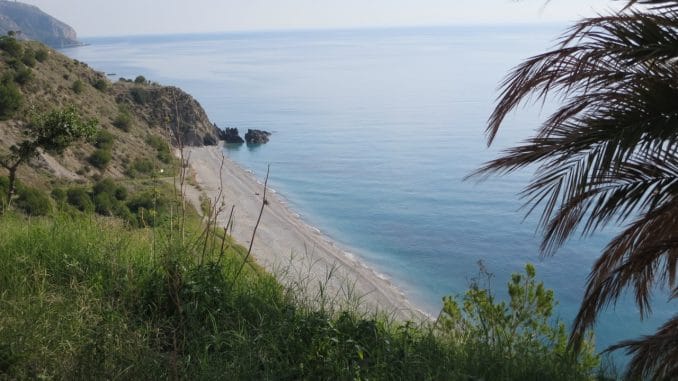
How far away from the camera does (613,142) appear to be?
356 cm

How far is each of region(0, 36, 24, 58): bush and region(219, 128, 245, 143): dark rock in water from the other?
26941 millimetres

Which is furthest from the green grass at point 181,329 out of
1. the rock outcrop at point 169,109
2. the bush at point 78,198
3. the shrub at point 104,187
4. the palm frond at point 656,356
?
the rock outcrop at point 169,109

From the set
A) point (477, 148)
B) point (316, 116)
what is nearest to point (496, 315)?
point (477, 148)

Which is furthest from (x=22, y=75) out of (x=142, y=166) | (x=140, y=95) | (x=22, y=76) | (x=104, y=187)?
(x=140, y=95)

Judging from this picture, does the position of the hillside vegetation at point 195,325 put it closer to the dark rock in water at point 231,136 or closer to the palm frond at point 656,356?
the palm frond at point 656,356

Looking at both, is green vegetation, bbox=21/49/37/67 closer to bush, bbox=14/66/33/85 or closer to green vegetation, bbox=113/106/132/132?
bush, bbox=14/66/33/85

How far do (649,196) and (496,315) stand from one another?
4.31 ft

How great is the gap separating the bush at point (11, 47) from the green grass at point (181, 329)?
44065mm

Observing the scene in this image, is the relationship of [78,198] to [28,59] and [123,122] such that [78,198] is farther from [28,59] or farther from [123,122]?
[123,122]

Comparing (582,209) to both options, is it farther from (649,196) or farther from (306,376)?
(306,376)

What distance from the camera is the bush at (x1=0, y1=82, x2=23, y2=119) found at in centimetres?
3569

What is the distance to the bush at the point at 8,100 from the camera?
117ft

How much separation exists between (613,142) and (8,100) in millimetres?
38629

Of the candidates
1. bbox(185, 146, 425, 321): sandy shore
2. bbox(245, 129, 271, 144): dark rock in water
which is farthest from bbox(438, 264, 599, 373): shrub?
bbox(245, 129, 271, 144): dark rock in water
